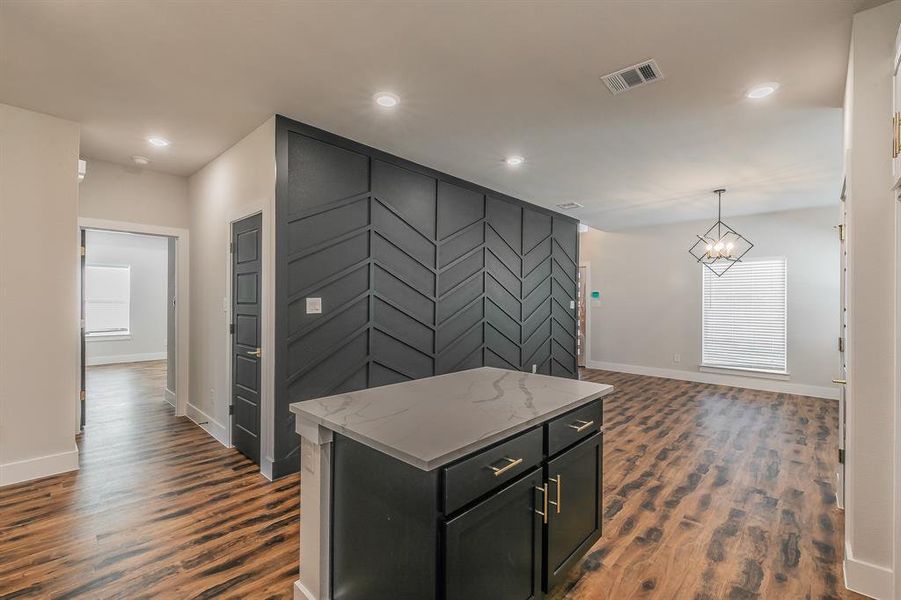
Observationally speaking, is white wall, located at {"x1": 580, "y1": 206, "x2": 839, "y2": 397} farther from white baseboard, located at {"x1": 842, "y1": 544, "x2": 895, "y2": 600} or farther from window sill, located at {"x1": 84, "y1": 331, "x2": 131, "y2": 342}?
window sill, located at {"x1": 84, "y1": 331, "x2": 131, "y2": 342}

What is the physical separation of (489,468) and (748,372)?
715 cm

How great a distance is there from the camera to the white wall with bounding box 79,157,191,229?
432 centimetres

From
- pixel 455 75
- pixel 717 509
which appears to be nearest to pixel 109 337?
pixel 455 75

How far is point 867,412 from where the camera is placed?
1.98 metres

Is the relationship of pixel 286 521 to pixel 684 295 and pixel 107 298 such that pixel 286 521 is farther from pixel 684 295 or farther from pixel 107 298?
pixel 107 298

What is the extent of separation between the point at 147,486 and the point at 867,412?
4.43 m

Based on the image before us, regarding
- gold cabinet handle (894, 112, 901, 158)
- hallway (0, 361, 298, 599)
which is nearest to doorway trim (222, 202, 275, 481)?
hallway (0, 361, 298, 599)

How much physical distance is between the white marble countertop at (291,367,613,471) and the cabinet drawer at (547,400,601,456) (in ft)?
0.18

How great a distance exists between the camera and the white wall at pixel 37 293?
308 centimetres

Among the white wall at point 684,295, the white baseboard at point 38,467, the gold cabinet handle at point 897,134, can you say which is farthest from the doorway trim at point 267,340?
the white wall at point 684,295

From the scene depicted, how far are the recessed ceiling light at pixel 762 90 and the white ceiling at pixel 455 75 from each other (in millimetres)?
80

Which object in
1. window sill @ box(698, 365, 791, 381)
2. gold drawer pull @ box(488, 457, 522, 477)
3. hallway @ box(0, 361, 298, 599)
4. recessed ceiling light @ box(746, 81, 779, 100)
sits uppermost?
recessed ceiling light @ box(746, 81, 779, 100)

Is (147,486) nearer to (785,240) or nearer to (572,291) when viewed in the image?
(572,291)

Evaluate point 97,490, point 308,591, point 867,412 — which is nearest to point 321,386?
point 97,490
